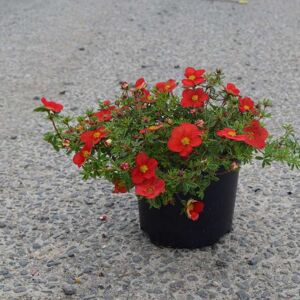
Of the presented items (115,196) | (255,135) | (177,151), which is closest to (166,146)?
(177,151)

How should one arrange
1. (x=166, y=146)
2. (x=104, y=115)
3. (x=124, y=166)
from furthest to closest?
(x=104, y=115)
(x=166, y=146)
(x=124, y=166)

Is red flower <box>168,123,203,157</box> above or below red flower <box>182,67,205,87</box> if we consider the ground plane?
below

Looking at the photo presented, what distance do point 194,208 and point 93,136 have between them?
0.48 metres

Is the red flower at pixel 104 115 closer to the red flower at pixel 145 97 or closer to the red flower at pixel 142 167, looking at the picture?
the red flower at pixel 145 97

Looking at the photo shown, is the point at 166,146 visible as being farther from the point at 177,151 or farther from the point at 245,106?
the point at 245,106

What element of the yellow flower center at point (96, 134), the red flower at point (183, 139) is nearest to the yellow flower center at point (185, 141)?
the red flower at point (183, 139)

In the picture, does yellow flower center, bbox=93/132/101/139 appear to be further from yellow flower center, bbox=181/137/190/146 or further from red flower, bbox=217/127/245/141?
red flower, bbox=217/127/245/141

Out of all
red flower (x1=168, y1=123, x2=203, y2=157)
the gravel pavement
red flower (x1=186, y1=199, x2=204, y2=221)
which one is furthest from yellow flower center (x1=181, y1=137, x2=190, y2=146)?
the gravel pavement

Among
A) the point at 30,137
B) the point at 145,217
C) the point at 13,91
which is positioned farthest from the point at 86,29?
the point at 145,217

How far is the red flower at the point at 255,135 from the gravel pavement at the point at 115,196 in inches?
21.8

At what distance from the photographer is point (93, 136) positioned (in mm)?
2207

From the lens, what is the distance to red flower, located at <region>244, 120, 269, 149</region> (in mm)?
2125

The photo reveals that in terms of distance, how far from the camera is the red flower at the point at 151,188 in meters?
2.04

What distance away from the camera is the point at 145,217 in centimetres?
247
